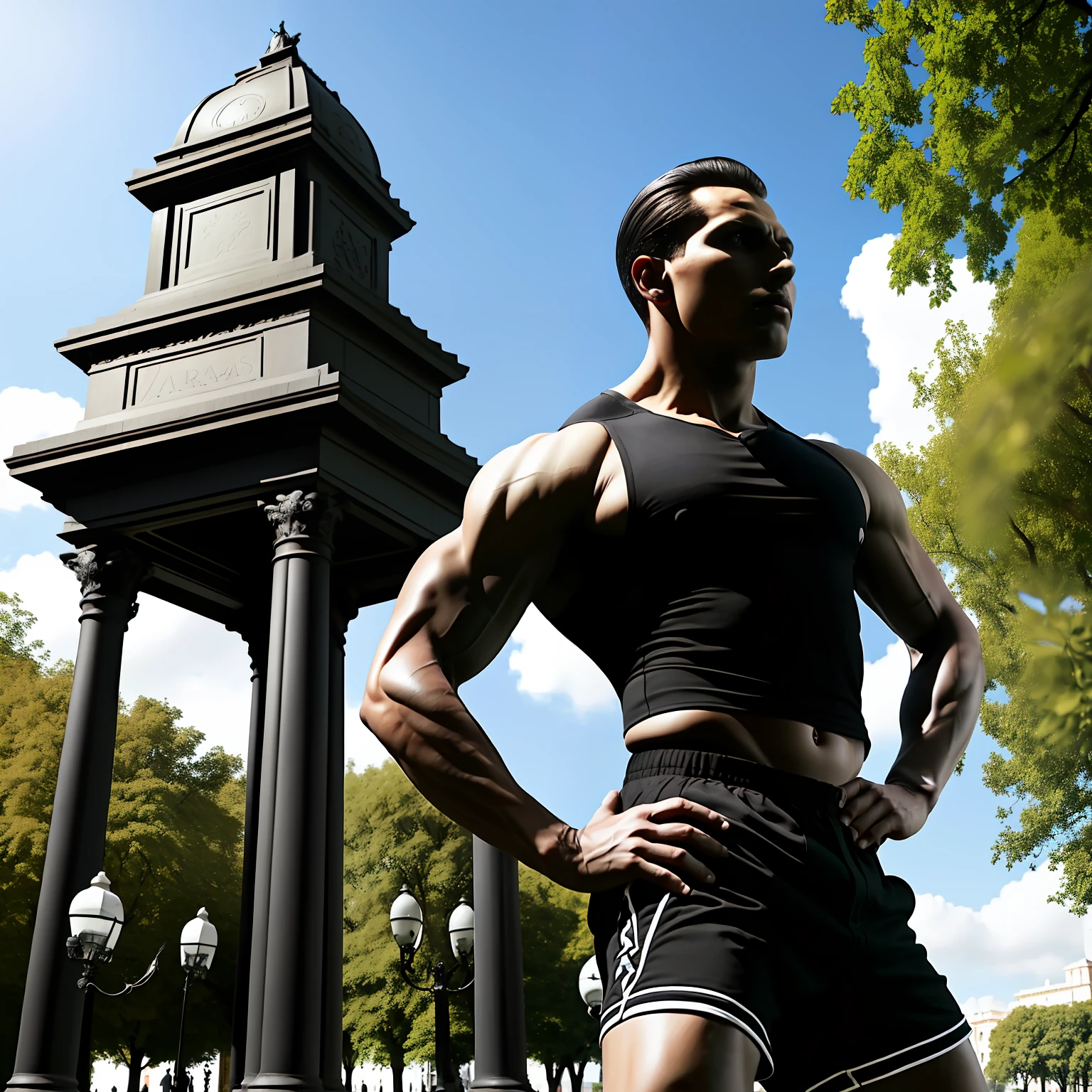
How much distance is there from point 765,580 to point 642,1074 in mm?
903

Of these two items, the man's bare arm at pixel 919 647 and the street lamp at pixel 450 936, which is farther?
the street lamp at pixel 450 936

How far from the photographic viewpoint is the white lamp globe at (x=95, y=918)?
14094 millimetres

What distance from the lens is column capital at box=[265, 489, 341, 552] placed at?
15.7 metres

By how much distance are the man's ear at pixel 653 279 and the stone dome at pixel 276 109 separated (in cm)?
1751

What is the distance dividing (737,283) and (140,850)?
3119cm

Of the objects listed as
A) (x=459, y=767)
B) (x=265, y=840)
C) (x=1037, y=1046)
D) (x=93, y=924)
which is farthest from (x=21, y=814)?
(x=1037, y=1046)

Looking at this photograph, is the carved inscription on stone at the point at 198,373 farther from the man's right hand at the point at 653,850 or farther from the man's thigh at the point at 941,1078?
the man's thigh at the point at 941,1078

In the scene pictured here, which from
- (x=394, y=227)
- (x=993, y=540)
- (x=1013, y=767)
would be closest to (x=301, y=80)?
(x=394, y=227)

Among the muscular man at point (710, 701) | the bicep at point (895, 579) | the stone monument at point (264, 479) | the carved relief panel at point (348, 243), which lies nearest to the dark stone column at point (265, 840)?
the stone monument at point (264, 479)

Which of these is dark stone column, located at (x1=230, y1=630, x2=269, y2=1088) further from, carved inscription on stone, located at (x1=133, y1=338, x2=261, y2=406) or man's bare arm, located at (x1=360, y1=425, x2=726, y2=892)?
man's bare arm, located at (x1=360, y1=425, x2=726, y2=892)

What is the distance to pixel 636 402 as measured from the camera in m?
2.72

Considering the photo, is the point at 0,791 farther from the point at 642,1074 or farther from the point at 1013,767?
the point at 642,1074

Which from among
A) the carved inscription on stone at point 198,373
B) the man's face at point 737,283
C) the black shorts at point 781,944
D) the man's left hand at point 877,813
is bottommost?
the black shorts at point 781,944

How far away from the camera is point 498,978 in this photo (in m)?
15.4
